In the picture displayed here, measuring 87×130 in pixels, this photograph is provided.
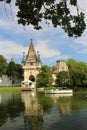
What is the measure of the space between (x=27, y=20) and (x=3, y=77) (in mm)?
112438

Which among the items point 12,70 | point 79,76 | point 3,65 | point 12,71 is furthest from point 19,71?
point 79,76

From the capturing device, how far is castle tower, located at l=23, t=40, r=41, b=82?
137m

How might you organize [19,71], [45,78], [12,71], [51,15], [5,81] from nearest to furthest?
[51,15] < [45,78] < [5,81] < [12,71] < [19,71]

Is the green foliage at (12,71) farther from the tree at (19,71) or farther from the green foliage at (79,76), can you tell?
the green foliage at (79,76)

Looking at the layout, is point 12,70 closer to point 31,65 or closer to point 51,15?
point 31,65

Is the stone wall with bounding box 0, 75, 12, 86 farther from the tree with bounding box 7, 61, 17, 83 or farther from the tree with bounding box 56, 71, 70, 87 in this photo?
the tree with bounding box 56, 71, 70, 87

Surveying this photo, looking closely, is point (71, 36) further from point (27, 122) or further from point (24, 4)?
point (27, 122)

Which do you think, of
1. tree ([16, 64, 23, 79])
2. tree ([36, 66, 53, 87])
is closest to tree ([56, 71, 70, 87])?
tree ([36, 66, 53, 87])

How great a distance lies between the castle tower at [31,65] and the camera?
137 meters

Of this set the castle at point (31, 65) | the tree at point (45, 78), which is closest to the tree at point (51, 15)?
the tree at point (45, 78)

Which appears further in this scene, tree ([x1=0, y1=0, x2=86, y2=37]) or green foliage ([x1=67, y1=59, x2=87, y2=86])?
green foliage ([x1=67, y1=59, x2=87, y2=86])

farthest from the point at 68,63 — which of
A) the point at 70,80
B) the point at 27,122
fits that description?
the point at 27,122

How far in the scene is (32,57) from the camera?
456 ft

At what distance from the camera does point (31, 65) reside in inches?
5463
